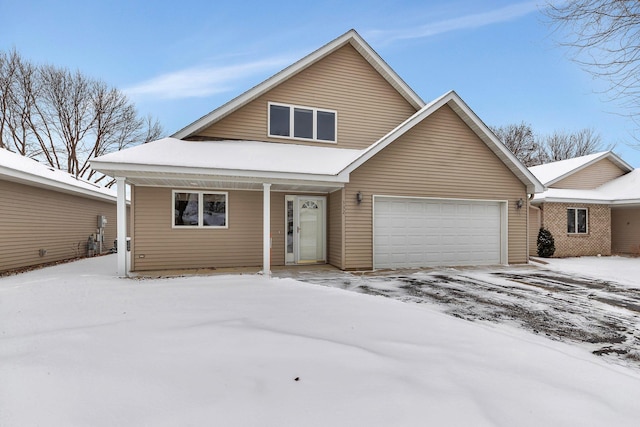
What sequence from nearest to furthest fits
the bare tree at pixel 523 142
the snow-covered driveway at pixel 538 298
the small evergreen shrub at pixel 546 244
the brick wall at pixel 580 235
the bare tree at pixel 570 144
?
the snow-covered driveway at pixel 538 298 < the small evergreen shrub at pixel 546 244 < the brick wall at pixel 580 235 < the bare tree at pixel 570 144 < the bare tree at pixel 523 142

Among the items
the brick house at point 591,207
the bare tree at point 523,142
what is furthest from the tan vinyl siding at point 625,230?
the bare tree at point 523,142

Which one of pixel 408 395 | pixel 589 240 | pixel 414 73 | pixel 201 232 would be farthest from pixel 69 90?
pixel 589 240

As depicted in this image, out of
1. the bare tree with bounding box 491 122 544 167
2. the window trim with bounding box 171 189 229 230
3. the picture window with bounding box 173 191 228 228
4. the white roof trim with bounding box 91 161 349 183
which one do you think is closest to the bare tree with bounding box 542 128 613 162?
the bare tree with bounding box 491 122 544 167

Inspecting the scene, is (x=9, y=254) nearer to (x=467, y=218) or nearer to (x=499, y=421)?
(x=499, y=421)

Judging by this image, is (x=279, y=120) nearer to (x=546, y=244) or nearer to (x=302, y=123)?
(x=302, y=123)

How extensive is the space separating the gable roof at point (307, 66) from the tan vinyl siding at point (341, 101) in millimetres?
168

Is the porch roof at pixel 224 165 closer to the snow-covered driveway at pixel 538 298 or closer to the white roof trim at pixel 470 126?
the white roof trim at pixel 470 126

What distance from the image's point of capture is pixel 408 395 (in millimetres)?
2436

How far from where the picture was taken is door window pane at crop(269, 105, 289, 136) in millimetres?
10656

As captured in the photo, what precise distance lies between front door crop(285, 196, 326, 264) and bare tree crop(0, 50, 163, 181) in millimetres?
20852

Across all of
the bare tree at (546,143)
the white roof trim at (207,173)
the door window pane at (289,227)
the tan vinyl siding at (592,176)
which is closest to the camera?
the white roof trim at (207,173)

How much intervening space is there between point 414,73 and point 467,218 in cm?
1365

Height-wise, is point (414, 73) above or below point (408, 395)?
above

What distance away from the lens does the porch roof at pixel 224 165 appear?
757 cm
